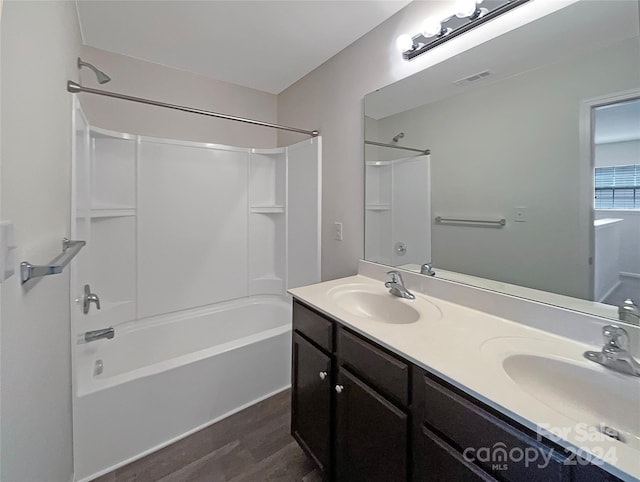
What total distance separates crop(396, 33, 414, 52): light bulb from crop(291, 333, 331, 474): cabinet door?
1.63 metres

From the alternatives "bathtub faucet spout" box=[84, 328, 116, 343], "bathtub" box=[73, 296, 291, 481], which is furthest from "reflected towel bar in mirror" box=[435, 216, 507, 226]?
"bathtub faucet spout" box=[84, 328, 116, 343]

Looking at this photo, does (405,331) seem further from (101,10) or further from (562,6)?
(101,10)

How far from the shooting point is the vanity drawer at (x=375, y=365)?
0.91 metres

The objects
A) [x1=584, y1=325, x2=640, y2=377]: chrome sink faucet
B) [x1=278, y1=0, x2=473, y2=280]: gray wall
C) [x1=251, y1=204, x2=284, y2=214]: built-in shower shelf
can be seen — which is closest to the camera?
[x1=584, y1=325, x2=640, y2=377]: chrome sink faucet

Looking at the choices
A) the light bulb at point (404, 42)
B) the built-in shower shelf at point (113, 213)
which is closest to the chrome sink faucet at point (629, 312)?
the light bulb at point (404, 42)

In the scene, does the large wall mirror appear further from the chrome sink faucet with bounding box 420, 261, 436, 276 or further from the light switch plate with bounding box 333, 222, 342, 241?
the light switch plate with bounding box 333, 222, 342, 241

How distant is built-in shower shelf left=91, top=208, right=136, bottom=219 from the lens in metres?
1.94

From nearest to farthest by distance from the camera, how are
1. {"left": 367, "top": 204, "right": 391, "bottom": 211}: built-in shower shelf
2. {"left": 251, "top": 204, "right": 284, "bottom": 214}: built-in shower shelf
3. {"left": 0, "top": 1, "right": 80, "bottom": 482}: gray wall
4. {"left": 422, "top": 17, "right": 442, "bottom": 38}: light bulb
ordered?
{"left": 0, "top": 1, "right": 80, "bottom": 482}: gray wall < {"left": 422, "top": 17, "right": 442, "bottom": 38}: light bulb < {"left": 367, "top": 204, "right": 391, "bottom": 211}: built-in shower shelf < {"left": 251, "top": 204, "right": 284, "bottom": 214}: built-in shower shelf

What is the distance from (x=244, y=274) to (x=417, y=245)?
1.75 m

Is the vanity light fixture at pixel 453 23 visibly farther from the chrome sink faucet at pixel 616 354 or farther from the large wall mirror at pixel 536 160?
the chrome sink faucet at pixel 616 354

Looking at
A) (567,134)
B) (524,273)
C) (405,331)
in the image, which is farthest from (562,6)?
(405,331)

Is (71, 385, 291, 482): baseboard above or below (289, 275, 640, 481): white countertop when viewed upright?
below

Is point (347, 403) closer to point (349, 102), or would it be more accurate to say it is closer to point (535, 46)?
point (535, 46)

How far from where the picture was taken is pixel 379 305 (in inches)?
58.9
